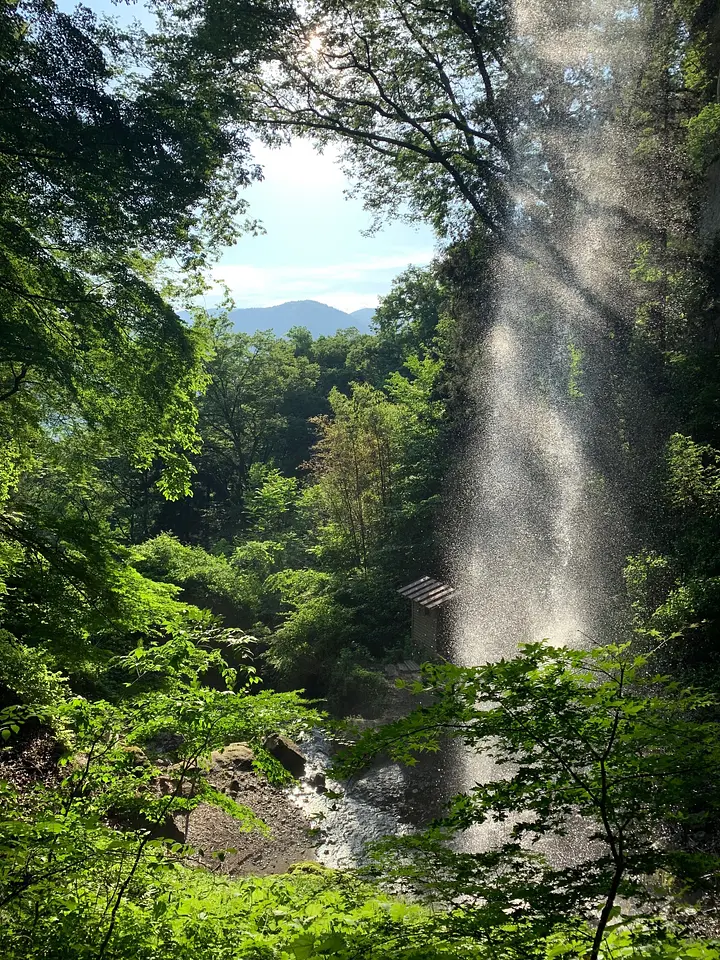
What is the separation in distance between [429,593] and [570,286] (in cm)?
861

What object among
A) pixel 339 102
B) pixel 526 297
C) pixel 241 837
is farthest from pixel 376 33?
pixel 241 837

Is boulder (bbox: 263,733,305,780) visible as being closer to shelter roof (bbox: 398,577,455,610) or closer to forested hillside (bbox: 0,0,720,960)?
forested hillside (bbox: 0,0,720,960)

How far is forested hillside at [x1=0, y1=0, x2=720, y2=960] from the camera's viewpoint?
8.94ft

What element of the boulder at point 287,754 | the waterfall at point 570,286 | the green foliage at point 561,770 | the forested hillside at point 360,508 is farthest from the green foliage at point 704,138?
the boulder at point 287,754

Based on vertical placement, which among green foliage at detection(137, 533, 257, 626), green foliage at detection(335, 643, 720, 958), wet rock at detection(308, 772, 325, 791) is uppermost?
green foliage at detection(335, 643, 720, 958)

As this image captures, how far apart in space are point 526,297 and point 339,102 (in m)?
7.09

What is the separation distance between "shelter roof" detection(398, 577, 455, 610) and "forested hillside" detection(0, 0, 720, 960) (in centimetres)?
142

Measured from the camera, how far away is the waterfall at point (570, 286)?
1422 centimetres

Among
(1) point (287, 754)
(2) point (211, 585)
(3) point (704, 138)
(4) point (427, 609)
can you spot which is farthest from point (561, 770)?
(2) point (211, 585)

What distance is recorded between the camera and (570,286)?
15305 millimetres

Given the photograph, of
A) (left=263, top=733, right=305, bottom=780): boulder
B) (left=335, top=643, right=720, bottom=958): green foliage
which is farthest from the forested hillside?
(left=263, top=733, right=305, bottom=780): boulder

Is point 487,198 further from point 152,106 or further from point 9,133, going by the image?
point 9,133

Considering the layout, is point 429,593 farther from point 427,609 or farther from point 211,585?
point 211,585

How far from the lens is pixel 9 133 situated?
7.28 m
